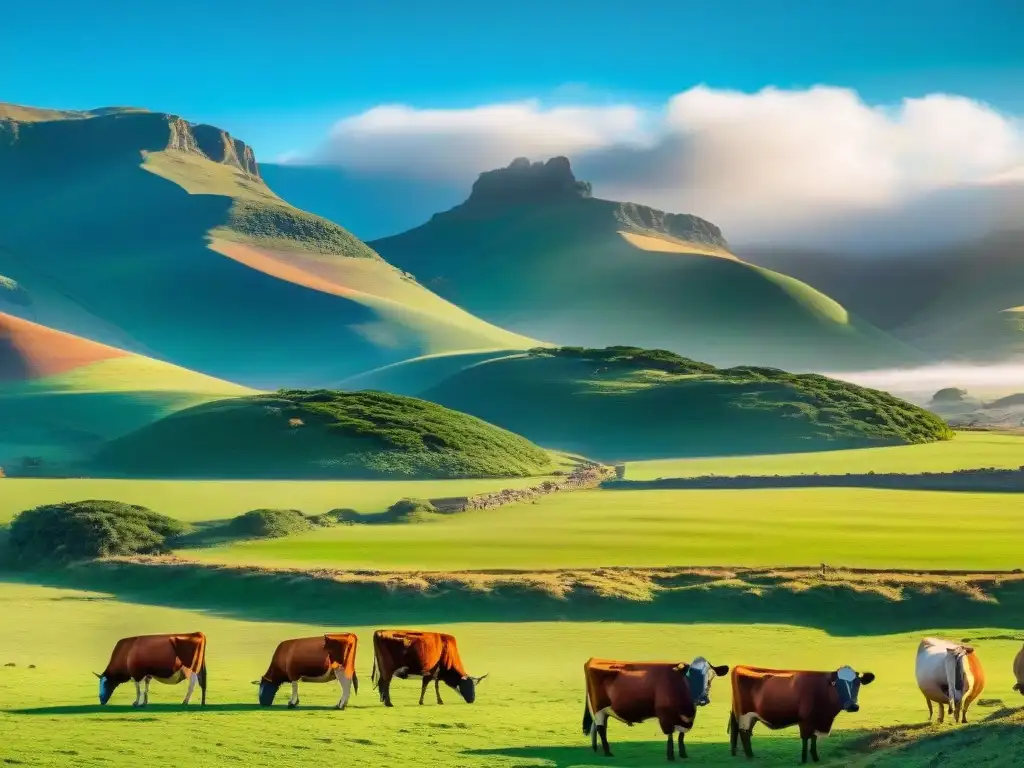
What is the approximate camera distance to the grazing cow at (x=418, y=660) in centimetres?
2986

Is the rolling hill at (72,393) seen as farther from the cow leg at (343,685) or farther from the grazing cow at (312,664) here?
the cow leg at (343,685)

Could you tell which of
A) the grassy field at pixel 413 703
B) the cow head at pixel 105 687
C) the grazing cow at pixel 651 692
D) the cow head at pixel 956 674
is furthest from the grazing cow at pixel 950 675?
the cow head at pixel 105 687

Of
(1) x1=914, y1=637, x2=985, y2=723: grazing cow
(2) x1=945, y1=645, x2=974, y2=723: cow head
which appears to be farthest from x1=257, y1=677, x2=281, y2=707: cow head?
(2) x1=945, y1=645, x2=974, y2=723: cow head

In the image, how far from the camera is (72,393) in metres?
170

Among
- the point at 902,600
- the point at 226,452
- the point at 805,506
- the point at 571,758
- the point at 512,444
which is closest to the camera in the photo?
the point at 571,758

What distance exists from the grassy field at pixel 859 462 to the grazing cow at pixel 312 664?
82.0 meters

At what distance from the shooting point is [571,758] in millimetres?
24062

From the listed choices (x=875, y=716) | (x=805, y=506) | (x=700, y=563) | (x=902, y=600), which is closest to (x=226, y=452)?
(x=805, y=506)

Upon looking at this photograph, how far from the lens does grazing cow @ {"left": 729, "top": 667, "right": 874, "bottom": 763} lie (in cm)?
2289

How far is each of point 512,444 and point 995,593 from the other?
290ft

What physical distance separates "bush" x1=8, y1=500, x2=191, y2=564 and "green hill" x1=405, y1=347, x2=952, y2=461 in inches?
3364

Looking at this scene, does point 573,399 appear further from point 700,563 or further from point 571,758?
point 571,758

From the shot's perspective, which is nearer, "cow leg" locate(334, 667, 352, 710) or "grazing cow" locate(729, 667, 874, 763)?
"grazing cow" locate(729, 667, 874, 763)

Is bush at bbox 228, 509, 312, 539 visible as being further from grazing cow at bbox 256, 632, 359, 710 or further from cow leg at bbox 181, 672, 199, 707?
grazing cow at bbox 256, 632, 359, 710
